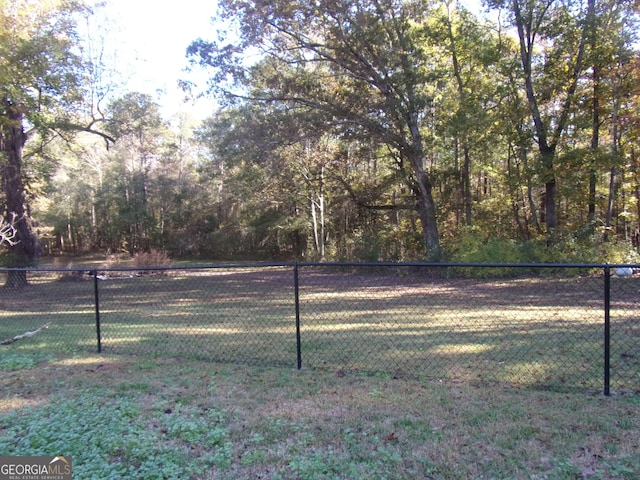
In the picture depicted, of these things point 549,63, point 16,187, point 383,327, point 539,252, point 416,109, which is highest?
point 549,63

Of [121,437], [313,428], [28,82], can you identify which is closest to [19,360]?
[121,437]

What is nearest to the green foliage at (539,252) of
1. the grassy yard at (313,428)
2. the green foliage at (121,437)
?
the grassy yard at (313,428)

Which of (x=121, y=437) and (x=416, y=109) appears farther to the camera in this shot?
(x=416, y=109)

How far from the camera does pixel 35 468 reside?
2.71 meters

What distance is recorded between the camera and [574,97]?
16.0 meters

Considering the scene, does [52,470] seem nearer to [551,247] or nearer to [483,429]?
[483,429]

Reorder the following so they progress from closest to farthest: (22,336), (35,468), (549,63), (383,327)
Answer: (35,468) < (22,336) < (383,327) < (549,63)

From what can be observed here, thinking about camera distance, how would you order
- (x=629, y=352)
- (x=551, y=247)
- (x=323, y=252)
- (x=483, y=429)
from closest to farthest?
(x=483, y=429), (x=629, y=352), (x=551, y=247), (x=323, y=252)

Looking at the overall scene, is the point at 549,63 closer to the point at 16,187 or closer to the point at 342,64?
the point at 342,64

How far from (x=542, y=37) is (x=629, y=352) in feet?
50.7

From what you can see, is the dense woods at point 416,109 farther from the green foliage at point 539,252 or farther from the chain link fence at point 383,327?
the chain link fence at point 383,327

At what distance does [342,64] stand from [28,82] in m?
10.6

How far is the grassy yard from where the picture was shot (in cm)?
268

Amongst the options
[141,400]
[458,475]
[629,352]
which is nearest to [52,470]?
[141,400]
